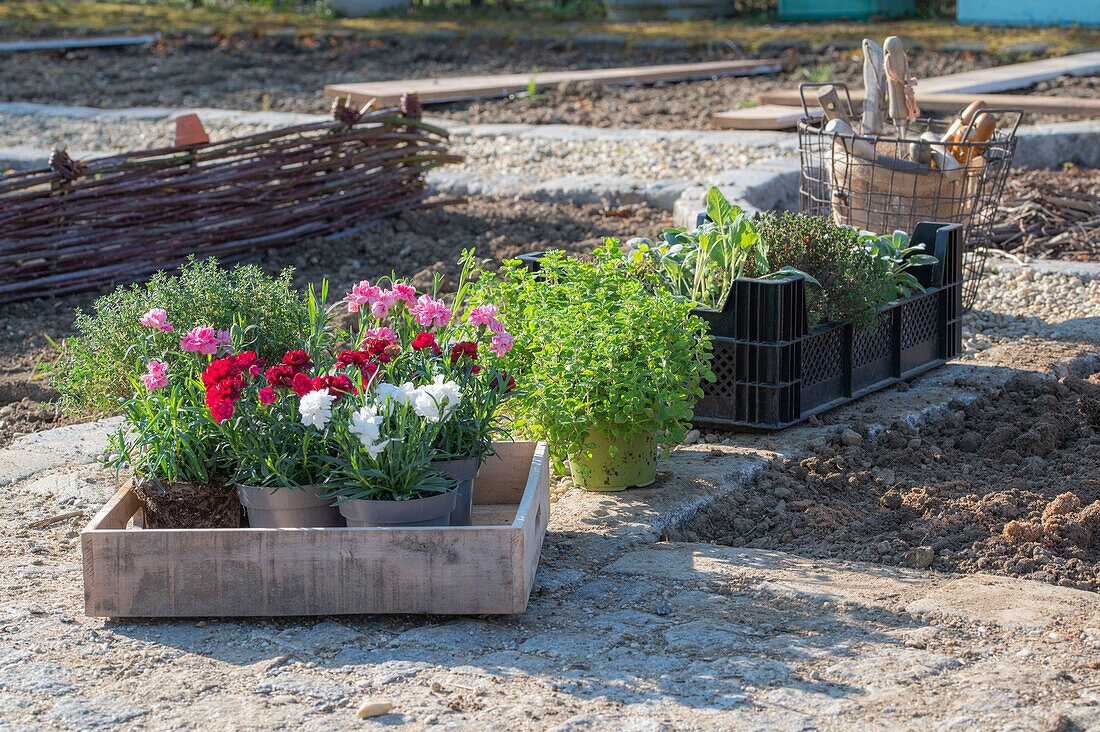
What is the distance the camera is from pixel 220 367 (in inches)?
115

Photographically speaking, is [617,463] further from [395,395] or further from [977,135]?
[977,135]

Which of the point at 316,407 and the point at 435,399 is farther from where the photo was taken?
the point at 435,399

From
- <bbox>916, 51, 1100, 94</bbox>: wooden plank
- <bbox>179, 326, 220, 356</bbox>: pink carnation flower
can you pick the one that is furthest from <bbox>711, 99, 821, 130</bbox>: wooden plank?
<bbox>179, 326, 220, 356</bbox>: pink carnation flower

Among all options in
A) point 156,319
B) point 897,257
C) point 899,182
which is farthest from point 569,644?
point 899,182

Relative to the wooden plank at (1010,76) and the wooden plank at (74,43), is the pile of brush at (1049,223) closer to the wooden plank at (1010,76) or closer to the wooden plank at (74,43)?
the wooden plank at (1010,76)

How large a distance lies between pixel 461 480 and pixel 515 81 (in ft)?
34.2

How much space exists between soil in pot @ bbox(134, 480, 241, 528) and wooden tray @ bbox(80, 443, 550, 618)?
0.70 ft

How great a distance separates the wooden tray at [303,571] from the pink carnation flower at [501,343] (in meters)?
0.62

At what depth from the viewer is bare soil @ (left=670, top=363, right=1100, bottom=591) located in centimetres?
327

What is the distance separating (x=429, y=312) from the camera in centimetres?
334

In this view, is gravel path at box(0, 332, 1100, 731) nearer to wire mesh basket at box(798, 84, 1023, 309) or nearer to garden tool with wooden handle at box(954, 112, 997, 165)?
wire mesh basket at box(798, 84, 1023, 309)

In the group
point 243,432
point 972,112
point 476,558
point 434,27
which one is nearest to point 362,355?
point 243,432

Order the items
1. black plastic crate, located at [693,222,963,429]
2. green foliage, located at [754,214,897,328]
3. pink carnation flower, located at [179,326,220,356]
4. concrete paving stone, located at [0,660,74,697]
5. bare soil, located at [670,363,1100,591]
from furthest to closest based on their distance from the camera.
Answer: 1. green foliage, located at [754,214,897,328]
2. black plastic crate, located at [693,222,963,429]
3. bare soil, located at [670,363,1100,591]
4. pink carnation flower, located at [179,326,220,356]
5. concrete paving stone, located at [0,660,74,697]

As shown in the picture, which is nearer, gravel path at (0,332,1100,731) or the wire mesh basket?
gravel path at (0,332,1100,731)
